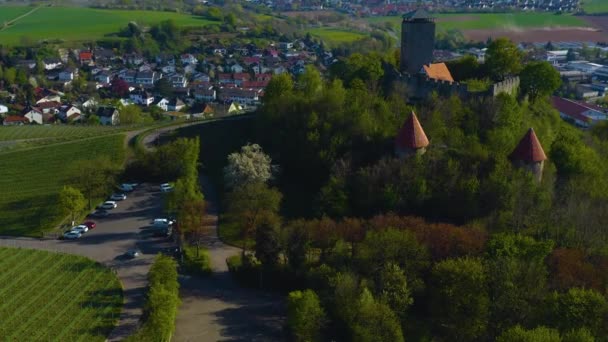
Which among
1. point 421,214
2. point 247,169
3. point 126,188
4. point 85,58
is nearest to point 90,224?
point 126,188

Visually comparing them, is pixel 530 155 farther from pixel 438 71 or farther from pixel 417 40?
pixel 417 40

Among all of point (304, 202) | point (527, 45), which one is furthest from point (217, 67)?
point (304, 202)

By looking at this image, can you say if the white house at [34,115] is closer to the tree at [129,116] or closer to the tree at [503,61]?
the tree at [129,116]

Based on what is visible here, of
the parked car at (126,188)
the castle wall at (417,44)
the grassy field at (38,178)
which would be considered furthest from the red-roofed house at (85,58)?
the castle wall at (417,44)

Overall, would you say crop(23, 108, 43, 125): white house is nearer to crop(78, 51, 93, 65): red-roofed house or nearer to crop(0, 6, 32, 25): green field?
crop(78, 51, 93, 65): red-roofed house

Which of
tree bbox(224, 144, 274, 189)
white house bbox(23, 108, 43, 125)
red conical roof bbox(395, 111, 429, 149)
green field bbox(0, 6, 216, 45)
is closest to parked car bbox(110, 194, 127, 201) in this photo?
tree bbox(224, 144, 274, 189)
